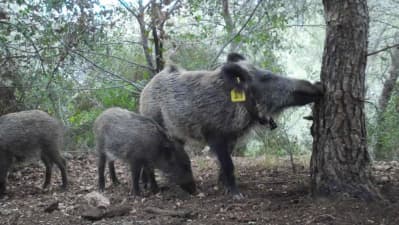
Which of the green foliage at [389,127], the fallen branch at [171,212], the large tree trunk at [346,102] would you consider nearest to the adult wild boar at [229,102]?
the large tree trunk at [346,102]

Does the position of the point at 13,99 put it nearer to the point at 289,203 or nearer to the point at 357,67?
the point at 289,203

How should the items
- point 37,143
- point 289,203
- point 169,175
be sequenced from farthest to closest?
point 37,143 → point 169,175 → point 289,203

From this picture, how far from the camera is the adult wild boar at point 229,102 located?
5.62 meters

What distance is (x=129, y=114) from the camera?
6492 mm

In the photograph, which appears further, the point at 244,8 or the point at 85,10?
the point at 244,8

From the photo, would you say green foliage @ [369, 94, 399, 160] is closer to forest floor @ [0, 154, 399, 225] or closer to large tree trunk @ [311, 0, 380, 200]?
forest floor @ [0, 154, 399, 225]

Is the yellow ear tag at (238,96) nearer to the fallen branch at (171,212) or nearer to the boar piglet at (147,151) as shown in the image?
the boar piglet at (147,151)

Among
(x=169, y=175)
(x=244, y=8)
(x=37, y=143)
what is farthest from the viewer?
(x=244, y=8)

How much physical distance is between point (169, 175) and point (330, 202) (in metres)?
2.08

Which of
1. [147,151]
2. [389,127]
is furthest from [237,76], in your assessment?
[389,127]

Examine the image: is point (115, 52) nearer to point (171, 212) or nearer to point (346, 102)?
point (171, 212)

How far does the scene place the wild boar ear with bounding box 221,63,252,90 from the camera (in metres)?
5.67

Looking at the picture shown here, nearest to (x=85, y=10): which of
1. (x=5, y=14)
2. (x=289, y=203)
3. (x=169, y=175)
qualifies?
(x=5, y=14)

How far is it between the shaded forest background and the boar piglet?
2.90ft
